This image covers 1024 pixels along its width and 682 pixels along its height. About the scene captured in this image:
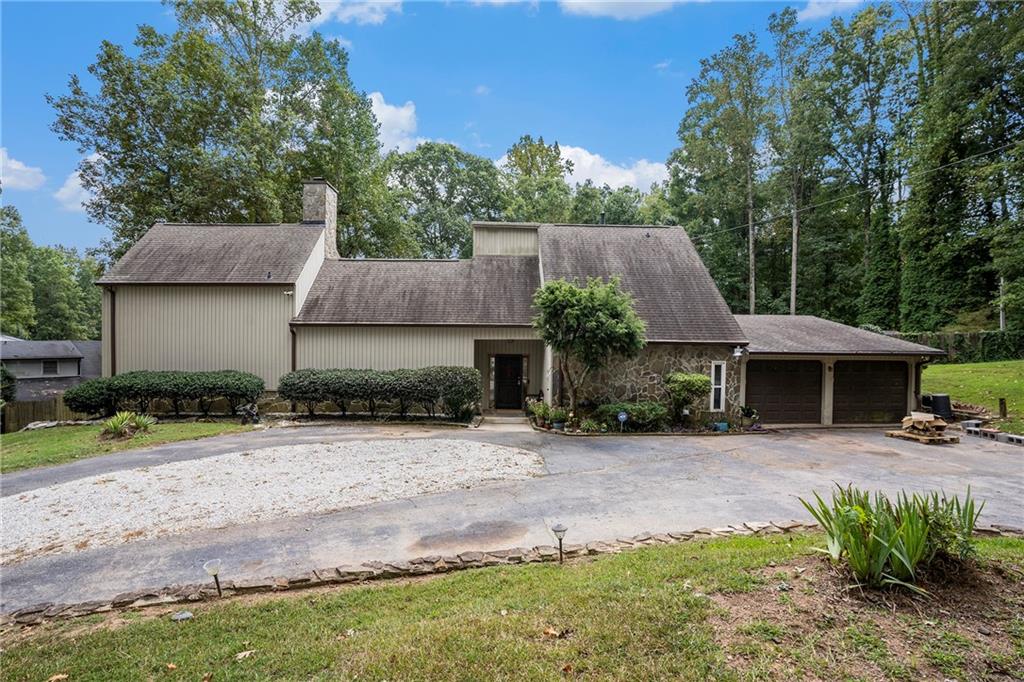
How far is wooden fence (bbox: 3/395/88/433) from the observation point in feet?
48.2

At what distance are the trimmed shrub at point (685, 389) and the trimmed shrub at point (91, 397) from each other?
1581 cm

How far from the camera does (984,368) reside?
17.4 meters

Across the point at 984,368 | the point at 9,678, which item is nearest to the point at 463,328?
the point at 9,678

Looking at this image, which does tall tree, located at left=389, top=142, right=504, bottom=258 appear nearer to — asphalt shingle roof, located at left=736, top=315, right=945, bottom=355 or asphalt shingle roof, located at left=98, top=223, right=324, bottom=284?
asphalt shingle roof, located at left=98, top=223, right=324, bottom=284

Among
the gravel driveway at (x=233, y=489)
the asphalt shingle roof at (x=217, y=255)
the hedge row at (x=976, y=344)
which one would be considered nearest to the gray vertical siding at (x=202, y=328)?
the asphalt shingle roof at (x=217, y=255)

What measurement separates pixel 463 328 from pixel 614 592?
11.8m

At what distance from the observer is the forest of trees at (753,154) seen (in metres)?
20.1

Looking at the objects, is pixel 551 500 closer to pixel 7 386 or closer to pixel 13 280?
pixel 7 386

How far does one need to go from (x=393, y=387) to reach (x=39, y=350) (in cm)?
1832

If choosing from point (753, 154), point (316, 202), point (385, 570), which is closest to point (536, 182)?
point (753, 154)

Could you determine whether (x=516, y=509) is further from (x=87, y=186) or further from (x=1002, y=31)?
(x=1002, y=31)

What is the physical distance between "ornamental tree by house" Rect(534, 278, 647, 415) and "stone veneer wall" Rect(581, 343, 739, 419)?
1485 mm

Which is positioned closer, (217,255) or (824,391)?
(824,391)

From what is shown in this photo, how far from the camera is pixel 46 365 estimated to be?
20.5 meters
